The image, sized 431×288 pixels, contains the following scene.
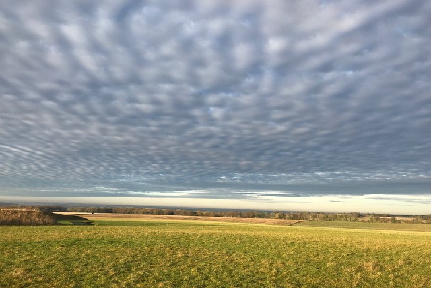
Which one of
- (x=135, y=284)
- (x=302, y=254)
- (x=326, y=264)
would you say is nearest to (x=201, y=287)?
(x=135, y=284)

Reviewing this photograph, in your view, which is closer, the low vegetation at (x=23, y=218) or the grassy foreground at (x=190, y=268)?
the grassy foreground at (x=190, y=268)

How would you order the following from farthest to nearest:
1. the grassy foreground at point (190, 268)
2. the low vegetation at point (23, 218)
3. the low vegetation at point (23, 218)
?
1. the low vegetation at point (23, 218)
2. the low vegetation at point (23, 218)
3. the grassy foreground at point (190, 268)

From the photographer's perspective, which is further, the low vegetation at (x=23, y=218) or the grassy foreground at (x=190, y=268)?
the low vegetation at (x=23, y=218)

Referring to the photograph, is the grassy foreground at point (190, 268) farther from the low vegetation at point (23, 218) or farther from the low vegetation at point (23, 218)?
the low vegetation at point (23, 218)

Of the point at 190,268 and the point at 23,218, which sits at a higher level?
the point at 23,218

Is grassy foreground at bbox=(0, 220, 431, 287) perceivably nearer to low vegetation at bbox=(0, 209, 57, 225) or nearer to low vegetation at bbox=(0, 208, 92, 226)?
low vegetation at bbox=(0, 208, 92, 226)

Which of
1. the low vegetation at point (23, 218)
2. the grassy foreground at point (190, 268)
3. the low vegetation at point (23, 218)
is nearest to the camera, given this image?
the grassy foreground at point (190, 268)

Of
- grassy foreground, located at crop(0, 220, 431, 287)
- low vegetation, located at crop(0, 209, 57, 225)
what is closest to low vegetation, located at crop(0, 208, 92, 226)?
low vegetation, located at crop(0, 209, 57, 225)

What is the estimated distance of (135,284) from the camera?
1535 centimetres

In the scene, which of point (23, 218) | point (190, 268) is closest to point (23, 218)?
point (23, 218)

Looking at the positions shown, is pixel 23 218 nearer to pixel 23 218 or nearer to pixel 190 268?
pixel 23 218

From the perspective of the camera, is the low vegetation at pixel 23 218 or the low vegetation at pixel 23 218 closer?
the low vegetation at pixel 23 218

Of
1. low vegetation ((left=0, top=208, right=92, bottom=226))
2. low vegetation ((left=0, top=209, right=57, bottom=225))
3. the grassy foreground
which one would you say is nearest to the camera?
the grassy foreground

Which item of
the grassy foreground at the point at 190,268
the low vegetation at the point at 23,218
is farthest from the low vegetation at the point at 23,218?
the grassy foreground at the point at 190,268
